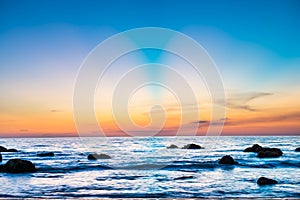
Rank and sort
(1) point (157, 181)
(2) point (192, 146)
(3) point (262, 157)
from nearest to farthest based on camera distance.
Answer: (1) point (157, 181), (3) point (262, 157), (2) point (192, 146)

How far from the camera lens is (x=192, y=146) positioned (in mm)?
60906

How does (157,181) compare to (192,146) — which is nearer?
(157,181)

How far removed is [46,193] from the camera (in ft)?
50.7

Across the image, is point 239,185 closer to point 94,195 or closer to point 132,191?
point 132,191

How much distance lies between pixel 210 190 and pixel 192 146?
44.8 metres

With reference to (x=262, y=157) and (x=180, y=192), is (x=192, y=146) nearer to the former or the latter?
(x=262, y=157)

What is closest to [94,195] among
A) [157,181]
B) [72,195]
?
[72,195]

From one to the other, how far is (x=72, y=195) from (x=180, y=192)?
17.1 ft

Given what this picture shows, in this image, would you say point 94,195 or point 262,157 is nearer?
point 94,195

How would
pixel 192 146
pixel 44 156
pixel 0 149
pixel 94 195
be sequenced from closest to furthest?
pixel 94 195 → pixel 44 156 → pixel 0 149 → pixel 192 146

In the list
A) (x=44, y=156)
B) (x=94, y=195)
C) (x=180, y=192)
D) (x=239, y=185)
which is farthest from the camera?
(x=44, y=156)

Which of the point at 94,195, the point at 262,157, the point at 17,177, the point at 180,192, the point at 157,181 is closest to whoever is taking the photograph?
the point at 94,195

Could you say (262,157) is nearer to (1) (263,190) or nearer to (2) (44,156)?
(1) (263,190)

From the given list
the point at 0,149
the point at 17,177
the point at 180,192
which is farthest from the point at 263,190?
the point at 0,149
